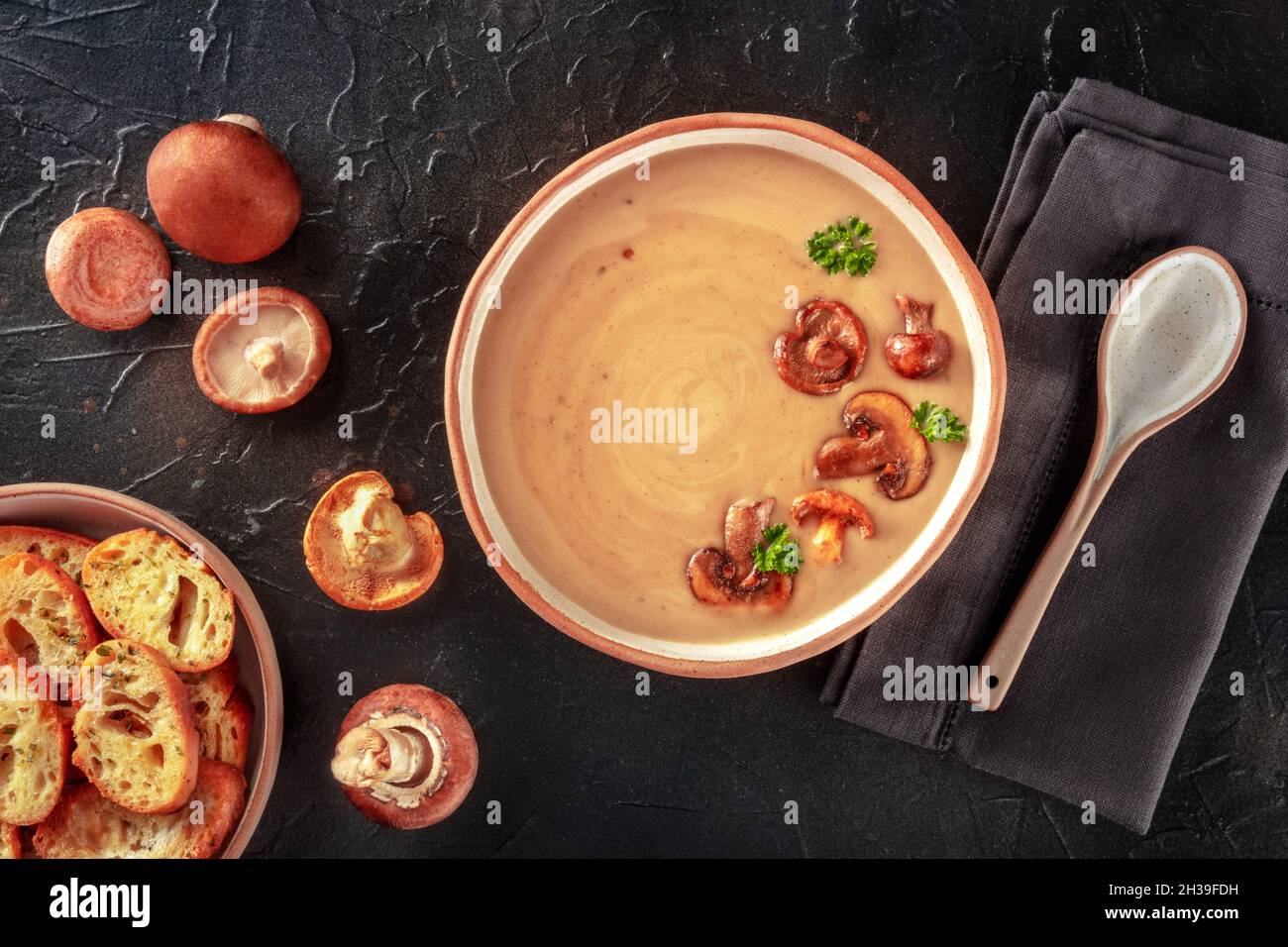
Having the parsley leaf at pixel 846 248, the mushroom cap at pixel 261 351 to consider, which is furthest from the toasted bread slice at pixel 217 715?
the parsley leaf at pixel 846 248

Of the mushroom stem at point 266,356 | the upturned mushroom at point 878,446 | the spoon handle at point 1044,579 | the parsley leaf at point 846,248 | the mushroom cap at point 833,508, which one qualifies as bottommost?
the spoon handle at point 1044,579

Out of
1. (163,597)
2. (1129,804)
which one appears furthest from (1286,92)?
(163,597)

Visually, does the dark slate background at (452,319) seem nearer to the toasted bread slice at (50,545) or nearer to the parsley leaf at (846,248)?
the toasted bread slice at (50,545)

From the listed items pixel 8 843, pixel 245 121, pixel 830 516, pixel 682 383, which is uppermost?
pixel 245 121

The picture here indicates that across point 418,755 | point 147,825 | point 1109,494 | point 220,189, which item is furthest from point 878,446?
point 147,825

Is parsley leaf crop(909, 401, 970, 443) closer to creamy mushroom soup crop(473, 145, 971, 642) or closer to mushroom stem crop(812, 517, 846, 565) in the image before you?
creamy mushroom soup crop(473, 145, 971, 642)

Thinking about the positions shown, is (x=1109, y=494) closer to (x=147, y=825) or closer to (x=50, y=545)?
(x=147, y=825)
